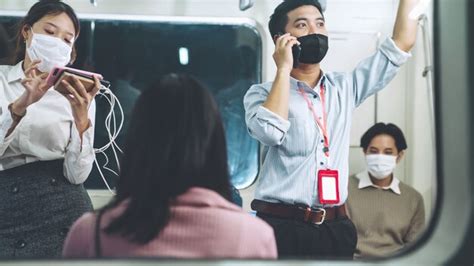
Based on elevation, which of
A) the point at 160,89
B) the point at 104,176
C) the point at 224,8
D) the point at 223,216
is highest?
the point at 224,8

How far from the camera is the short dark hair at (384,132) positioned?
13.7 ft

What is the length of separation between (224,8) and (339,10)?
2.10 feet

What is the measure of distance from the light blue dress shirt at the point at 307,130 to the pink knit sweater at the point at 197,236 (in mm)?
860

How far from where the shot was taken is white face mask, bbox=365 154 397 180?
13.6 ft

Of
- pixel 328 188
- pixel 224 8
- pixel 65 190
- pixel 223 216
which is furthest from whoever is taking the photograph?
pixel 224 8

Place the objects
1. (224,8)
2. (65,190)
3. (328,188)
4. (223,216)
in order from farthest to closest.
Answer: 1. (224,8)
2. (65,190)
3. (328,188)
4. (223,216)

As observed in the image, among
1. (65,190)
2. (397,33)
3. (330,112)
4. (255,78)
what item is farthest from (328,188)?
(255,78)

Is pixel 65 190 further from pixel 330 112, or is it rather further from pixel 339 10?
pixel 339 10

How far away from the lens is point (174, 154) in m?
1.58

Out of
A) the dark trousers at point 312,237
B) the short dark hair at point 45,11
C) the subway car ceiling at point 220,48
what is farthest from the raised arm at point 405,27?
the subway car ceiling at point 220,48

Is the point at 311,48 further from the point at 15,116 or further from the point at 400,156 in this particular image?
the point at 400,156

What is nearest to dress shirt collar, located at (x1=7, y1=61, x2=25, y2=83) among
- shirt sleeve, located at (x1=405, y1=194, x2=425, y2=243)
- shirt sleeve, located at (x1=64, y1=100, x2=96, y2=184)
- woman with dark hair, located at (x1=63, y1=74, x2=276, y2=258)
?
shirt sleeve, located at (x1=64, y1=100, x2=96, y2=184)

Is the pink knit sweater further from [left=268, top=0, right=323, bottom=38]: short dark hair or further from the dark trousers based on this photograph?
[left=268, top=0, right=323, bottom=38]: short dark hair

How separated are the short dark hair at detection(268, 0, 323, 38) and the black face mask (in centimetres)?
13
